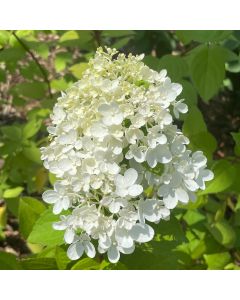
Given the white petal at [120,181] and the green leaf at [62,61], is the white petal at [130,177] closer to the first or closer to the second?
the white petal at [120,181]

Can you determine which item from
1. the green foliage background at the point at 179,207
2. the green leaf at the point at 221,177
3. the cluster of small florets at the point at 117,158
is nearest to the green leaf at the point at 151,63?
the green foliage background at the point at 179,207

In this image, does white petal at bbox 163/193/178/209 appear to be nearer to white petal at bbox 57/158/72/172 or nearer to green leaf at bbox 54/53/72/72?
white petal at bbox 57/158/72/172

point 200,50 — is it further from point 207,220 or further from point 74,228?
point 74,228

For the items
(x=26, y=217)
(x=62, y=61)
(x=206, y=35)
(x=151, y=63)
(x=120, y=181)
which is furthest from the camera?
(x=62, y=61)

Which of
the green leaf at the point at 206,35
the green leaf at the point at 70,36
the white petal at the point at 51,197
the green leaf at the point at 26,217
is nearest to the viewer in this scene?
the white petal at the point at 51,197

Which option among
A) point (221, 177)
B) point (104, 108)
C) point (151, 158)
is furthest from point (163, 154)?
point (221, 177)

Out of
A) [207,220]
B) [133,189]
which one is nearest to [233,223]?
[207,220]

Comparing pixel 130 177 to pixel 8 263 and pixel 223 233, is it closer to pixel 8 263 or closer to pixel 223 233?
pixel 8 263
